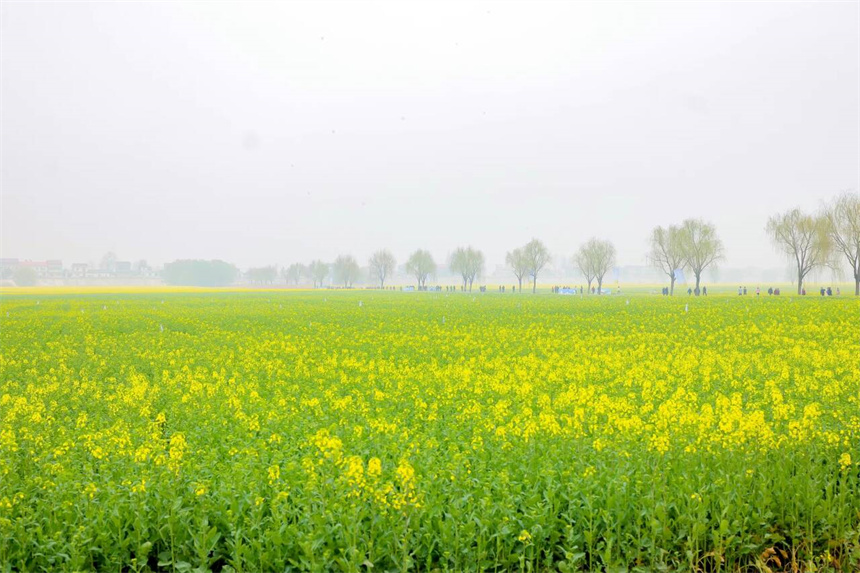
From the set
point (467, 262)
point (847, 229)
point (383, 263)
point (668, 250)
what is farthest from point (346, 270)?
point (847, 229)

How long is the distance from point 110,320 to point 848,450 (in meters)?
34.7

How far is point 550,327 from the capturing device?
26.5m

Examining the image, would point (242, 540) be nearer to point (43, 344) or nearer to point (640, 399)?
point (640, 399)

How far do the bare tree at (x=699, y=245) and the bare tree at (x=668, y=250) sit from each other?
83 centimetres

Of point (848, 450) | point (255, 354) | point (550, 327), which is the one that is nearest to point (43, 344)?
point (255, 354)

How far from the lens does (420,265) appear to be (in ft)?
543

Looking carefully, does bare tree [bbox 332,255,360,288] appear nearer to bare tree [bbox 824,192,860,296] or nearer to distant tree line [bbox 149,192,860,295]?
distant tree line [bbox 149,192,860,295]

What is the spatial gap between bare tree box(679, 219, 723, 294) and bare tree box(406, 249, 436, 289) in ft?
274

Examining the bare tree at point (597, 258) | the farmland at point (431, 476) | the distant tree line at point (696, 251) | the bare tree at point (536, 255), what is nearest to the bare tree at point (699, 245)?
the distant tree line at point (696, 251)

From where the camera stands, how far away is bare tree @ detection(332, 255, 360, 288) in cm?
18838

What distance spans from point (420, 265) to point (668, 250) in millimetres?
82206

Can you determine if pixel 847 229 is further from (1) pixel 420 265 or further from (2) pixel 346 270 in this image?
(2) pixel 346 270

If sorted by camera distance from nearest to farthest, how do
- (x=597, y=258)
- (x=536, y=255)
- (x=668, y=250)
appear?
(x=668, y=250) < (x=597, y=258) < (x=536, y=255)

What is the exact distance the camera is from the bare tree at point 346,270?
188 meters
